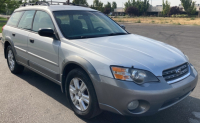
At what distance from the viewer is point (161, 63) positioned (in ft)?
9.59

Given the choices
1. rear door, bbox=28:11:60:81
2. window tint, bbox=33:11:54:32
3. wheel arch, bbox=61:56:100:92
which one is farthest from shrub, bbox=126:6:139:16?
wheel arch, bbox=61:56:100:92

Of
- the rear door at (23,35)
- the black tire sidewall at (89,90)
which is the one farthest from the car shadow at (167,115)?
the rear door at (23,35)

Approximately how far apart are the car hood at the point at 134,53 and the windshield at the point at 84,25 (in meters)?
0.31

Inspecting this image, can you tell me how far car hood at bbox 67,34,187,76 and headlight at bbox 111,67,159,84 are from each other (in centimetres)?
6

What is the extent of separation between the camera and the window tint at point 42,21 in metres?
4.03

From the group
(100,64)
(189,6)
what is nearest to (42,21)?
(100,64)

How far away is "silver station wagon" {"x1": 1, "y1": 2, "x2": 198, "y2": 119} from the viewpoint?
106 inches

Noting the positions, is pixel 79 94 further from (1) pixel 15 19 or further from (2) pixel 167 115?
(1) pixel 15 19

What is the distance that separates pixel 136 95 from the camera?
2.62 meters

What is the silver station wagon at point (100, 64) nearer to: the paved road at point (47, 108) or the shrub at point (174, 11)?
the paved road at point (47, 108)

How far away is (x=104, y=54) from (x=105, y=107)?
72 centimetres

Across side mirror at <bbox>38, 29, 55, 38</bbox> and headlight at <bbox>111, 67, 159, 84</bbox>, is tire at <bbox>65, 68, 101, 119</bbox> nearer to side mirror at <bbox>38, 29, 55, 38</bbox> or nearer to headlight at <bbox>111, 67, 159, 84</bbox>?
headlight at <bbox>111, 67, 159, 84</bbox>

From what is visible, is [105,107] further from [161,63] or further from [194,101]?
[194,101]

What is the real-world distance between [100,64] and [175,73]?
106 centimetres
